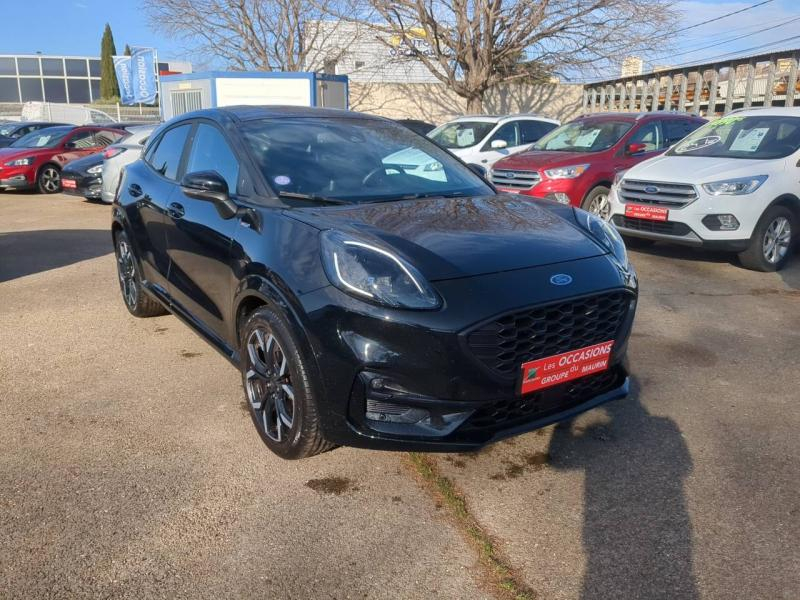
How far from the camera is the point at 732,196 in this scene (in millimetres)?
6965

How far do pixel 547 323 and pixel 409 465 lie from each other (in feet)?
3.16

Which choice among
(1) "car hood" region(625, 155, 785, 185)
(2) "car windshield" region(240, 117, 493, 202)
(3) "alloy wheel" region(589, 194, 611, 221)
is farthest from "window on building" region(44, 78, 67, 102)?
(2) "car windshield" region(240, 117, 493, 202)

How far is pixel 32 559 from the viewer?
257 cm

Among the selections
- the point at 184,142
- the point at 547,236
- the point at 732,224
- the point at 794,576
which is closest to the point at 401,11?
the point at 732,224

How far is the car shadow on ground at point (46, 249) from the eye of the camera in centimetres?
754

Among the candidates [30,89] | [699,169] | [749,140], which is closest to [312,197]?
[699,169]

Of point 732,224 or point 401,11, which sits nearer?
point 732,224

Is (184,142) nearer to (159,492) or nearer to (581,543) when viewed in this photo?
(159,492)

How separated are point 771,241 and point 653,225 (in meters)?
1.16

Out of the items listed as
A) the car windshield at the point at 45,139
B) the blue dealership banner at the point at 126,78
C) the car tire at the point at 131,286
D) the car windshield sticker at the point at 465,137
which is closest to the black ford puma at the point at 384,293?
the car tire at the point at 131,286

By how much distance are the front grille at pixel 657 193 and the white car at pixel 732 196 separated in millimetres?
10

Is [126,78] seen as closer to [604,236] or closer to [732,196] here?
[732,196]

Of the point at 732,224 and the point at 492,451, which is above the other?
the point at 732,224

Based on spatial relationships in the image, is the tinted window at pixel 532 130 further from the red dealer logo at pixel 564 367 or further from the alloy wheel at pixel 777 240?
the red dealer logo at pixel 564 367
